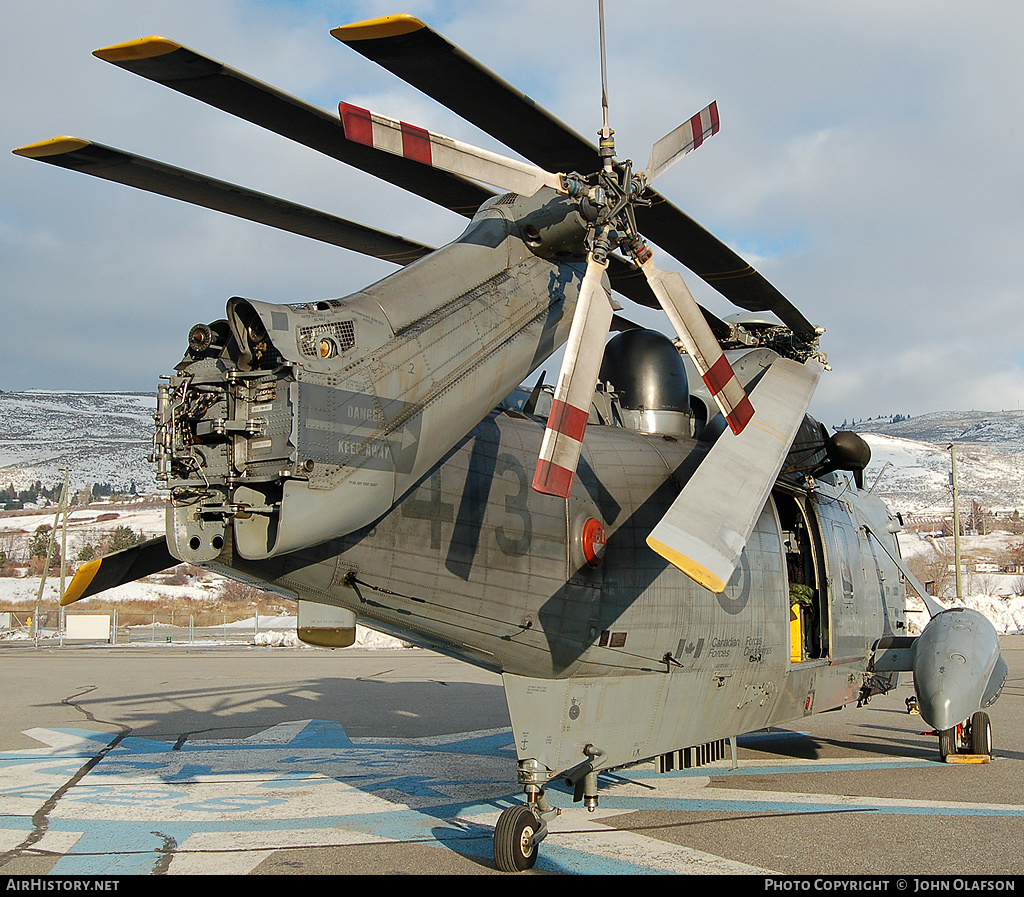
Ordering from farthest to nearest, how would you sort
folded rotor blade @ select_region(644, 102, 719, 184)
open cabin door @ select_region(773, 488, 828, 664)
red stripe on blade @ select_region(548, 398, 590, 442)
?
open cabin door @ select_region(773, 488, 828, 664)
folded rotor blade @ select_region(644, 102, 719, 184)
red stripe on blade @ select_region(548, 398, 590, 442)

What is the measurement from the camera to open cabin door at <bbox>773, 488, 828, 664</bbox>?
1171 centimetres

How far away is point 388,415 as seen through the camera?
5902mm

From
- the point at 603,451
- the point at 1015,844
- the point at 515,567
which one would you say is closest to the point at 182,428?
the point at 515,567

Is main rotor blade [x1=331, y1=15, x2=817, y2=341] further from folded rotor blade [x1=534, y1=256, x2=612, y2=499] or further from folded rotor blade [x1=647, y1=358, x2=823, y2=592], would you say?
folded rotor blade [x1=647, y1=358, x2=823, y2=592]

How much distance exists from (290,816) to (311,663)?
70.9ft

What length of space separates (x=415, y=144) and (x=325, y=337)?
1513 mm

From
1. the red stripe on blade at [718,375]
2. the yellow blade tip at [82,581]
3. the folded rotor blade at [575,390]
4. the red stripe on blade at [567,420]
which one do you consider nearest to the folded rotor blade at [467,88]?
the folded rotor blade at [575,390]

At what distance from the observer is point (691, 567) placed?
5.74m

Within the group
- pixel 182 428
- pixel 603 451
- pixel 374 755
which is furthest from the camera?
pixel 374 755

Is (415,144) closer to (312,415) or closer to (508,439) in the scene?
(312,415)

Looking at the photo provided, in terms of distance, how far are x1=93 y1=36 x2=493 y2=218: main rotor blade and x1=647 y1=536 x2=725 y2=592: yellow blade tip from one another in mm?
3414

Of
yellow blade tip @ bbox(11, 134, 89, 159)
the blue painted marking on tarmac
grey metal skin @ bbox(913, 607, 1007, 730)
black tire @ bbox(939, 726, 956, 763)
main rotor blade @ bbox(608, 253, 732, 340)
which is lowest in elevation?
the blue painted marking on tarmac

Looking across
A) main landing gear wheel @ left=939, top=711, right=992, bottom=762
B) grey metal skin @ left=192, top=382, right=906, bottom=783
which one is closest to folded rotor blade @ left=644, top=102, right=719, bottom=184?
grey metal skin @ left=192, top=382, right=906, bottom=783

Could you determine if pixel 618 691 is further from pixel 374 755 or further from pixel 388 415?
pixel 374 755
